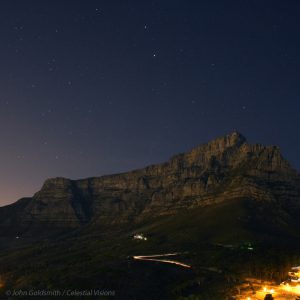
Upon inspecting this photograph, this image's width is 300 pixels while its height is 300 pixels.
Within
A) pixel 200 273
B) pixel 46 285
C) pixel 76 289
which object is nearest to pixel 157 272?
pixel 200 273

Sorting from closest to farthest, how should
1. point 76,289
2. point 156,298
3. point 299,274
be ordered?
point 299,274 → point 156,298 → point 76,289

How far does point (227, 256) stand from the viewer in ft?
623

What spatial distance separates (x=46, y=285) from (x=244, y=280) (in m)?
78.2

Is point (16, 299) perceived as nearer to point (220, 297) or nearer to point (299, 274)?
point (220, 297)

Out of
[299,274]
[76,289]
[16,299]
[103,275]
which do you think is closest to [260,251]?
[299,274]

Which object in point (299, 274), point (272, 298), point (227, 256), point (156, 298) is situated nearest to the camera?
point (272, 298)

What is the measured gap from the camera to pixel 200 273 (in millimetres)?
165500

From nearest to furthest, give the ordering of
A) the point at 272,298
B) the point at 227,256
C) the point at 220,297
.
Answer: the point at 272,298, the point at 220,297, the point at 227,256

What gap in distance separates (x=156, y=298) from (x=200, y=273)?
78.8ft

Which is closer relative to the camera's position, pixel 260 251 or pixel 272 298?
pixel 272 298

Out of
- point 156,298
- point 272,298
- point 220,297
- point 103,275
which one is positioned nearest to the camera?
point 272,298

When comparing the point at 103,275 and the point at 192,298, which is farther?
the point at 103,275

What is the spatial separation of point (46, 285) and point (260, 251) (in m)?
88.3

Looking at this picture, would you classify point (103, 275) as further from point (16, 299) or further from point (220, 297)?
point (220, 297)
